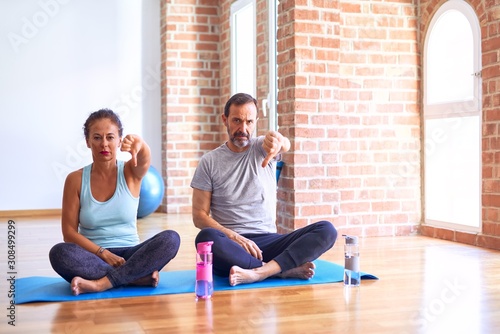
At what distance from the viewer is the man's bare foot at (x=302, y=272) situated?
3109 millimetres

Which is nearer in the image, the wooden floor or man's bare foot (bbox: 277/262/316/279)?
the wooden floor

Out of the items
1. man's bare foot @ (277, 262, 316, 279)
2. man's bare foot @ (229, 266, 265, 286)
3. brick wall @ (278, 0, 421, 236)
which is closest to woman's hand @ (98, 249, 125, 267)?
man's bare foot @ (229, 266, 265, 286)

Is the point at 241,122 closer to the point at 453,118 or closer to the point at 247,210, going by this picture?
the point at 247,210

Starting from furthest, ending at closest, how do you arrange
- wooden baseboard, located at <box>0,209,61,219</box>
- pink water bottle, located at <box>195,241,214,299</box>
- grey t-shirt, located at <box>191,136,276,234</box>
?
wooden baseboard, located at <box>0,209,61,219</box>, grey t-shirt, located at <box>191,136,276,234</box>, pink water bottle, located at <box>195,241,214,299</box>

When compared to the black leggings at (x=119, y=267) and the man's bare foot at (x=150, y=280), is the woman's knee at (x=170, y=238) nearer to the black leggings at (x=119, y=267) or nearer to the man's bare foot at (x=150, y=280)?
the black leggings at (x=119, y=267)

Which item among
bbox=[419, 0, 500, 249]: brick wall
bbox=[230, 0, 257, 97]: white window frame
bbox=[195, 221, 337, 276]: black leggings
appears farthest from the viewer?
bbox=[230, 0, 257, 97]: white window frame

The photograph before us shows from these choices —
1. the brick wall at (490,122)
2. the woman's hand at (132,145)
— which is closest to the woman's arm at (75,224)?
the woman's hand at (132,145)

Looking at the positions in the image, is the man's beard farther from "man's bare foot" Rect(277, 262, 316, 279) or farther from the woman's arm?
the woman's arm

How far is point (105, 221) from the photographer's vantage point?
9.48 ft

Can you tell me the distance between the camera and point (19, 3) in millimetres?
6293

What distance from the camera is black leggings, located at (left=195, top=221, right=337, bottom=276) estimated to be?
296cm

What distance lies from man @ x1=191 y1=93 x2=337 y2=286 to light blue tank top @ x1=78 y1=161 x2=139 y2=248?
1.08ft

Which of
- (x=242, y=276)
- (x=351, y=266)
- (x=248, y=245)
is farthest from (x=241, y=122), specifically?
(x=351, y=266)

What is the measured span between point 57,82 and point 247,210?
12.7 feet
